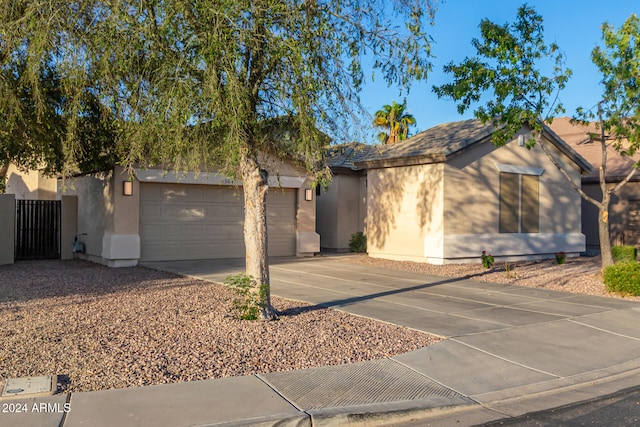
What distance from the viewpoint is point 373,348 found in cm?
771

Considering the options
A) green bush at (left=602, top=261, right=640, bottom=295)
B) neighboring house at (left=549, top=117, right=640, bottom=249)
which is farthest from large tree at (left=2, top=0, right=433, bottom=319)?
neighboring house at (left=549, top=117, right=640, bottom=249)

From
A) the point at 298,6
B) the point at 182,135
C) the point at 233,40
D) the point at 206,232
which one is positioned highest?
the point at 298,6

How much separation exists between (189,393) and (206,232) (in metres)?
12.6

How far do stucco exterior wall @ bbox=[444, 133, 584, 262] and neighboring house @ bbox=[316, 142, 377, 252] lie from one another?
16.8 ft

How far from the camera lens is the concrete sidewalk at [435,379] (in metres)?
5.34

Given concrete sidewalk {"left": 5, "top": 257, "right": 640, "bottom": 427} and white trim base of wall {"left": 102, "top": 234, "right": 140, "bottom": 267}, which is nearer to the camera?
concrete sidewalk {"left": 5, "top": 257, "right": 640, "bottom": 427}

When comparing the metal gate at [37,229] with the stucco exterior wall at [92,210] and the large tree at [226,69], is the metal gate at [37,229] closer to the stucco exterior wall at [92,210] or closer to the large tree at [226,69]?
the stucco exterior wall at [92,210]

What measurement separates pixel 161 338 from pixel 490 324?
16.7ft

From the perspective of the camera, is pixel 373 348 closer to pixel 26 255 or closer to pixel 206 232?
pixel 206 232

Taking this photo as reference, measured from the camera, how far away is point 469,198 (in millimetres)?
17672

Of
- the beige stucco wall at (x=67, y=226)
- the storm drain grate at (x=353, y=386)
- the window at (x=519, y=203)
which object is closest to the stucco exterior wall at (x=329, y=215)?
the window at (x=519, y=203)

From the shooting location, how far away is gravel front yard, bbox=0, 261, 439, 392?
6.43 metres

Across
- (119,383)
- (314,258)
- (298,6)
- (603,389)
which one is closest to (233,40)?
(298,6)

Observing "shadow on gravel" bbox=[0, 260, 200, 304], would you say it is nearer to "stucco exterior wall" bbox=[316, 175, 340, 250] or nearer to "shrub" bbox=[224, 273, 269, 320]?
"shrub" bbox=[224, 273, 269, 320]
